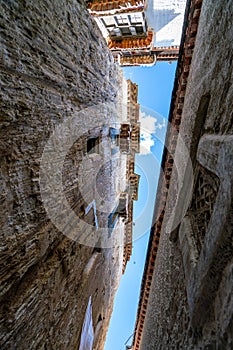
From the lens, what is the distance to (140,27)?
34.5 feet

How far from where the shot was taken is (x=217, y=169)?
1801 mm

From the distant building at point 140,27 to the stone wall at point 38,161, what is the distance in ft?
23.4

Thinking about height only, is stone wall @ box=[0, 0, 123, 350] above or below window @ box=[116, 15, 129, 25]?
below

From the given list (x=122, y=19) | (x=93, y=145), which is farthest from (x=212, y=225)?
(x=122, y=19)

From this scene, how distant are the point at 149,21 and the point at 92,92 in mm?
10772

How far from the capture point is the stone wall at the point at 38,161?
172cm

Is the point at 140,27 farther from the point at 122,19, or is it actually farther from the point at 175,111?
the point at 175,111

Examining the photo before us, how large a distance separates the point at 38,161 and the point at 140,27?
1151cm

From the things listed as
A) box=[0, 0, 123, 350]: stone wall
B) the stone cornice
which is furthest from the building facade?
the stone cornice

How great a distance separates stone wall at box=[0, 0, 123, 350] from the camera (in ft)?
5.65

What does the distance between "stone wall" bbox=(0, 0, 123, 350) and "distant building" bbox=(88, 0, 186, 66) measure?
715cm

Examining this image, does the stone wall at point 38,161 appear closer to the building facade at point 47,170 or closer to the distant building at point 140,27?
the building facade at point 47,170

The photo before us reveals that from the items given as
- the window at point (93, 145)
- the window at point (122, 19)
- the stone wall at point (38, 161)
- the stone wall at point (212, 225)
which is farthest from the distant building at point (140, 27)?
the stone wall at point (212, 225)

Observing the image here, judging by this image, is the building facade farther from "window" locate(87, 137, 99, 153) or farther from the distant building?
the distant building
